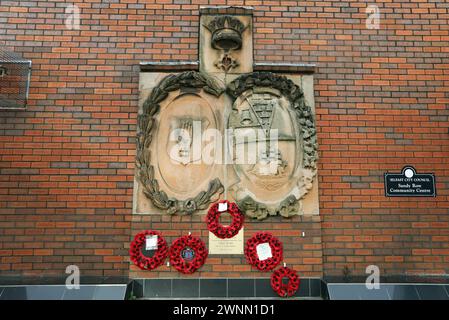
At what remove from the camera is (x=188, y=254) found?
5.03 meters

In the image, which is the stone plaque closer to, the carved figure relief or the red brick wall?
the red brick wall

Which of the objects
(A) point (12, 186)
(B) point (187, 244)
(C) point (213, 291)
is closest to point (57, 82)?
(A) point (12, 186)

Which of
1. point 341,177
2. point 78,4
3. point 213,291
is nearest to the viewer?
point 213,291

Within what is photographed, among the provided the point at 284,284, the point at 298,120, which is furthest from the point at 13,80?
the point at 284,284

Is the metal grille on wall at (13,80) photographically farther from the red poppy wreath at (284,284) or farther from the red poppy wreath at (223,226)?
the red poppy wreath at (284,284)

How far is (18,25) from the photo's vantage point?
5.56 m

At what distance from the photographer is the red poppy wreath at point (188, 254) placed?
4984 millimetres

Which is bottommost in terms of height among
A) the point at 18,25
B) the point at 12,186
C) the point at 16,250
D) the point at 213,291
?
the point at 213,291

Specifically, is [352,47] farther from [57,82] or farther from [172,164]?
[57,82]

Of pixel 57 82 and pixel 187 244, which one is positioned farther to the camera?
pixel 57 82

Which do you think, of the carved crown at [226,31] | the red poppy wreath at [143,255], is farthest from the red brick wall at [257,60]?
the carved crown at [226,31]

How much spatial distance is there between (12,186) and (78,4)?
7.37ft

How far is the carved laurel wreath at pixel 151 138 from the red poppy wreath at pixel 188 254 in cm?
32

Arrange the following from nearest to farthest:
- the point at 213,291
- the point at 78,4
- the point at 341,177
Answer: the point at 213,291, the point at 341,177, the point at 78,4
